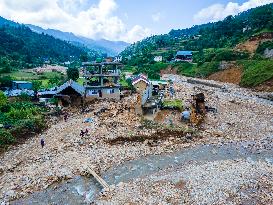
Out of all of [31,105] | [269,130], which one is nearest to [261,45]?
[269,130]

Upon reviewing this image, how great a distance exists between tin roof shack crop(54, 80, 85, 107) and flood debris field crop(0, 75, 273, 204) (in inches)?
265

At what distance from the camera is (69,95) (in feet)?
173

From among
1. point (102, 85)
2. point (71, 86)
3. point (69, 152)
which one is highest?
point (71, 86)

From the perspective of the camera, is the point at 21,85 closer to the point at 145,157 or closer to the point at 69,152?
the point at 69,152

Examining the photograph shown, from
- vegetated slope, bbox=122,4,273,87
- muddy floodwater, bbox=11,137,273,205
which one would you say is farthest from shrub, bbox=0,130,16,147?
vegetated slope, bbox=122,4,273,87

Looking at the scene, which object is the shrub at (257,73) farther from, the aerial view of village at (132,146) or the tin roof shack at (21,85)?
the tin roof shack at (21,85)

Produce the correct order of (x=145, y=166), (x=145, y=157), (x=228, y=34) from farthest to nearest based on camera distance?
(x=228, y=34)
(x=145, y=157)
(x=145, y=166)

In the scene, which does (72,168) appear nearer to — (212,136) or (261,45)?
(212,136)

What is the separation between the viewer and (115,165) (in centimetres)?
2939

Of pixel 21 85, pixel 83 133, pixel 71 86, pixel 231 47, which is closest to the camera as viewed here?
pixel 83 133

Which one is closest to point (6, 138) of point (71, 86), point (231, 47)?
point (71, 86)

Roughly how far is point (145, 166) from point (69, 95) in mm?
26609

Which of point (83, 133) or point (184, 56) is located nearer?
point (83, 133)

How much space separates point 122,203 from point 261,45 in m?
80.3
